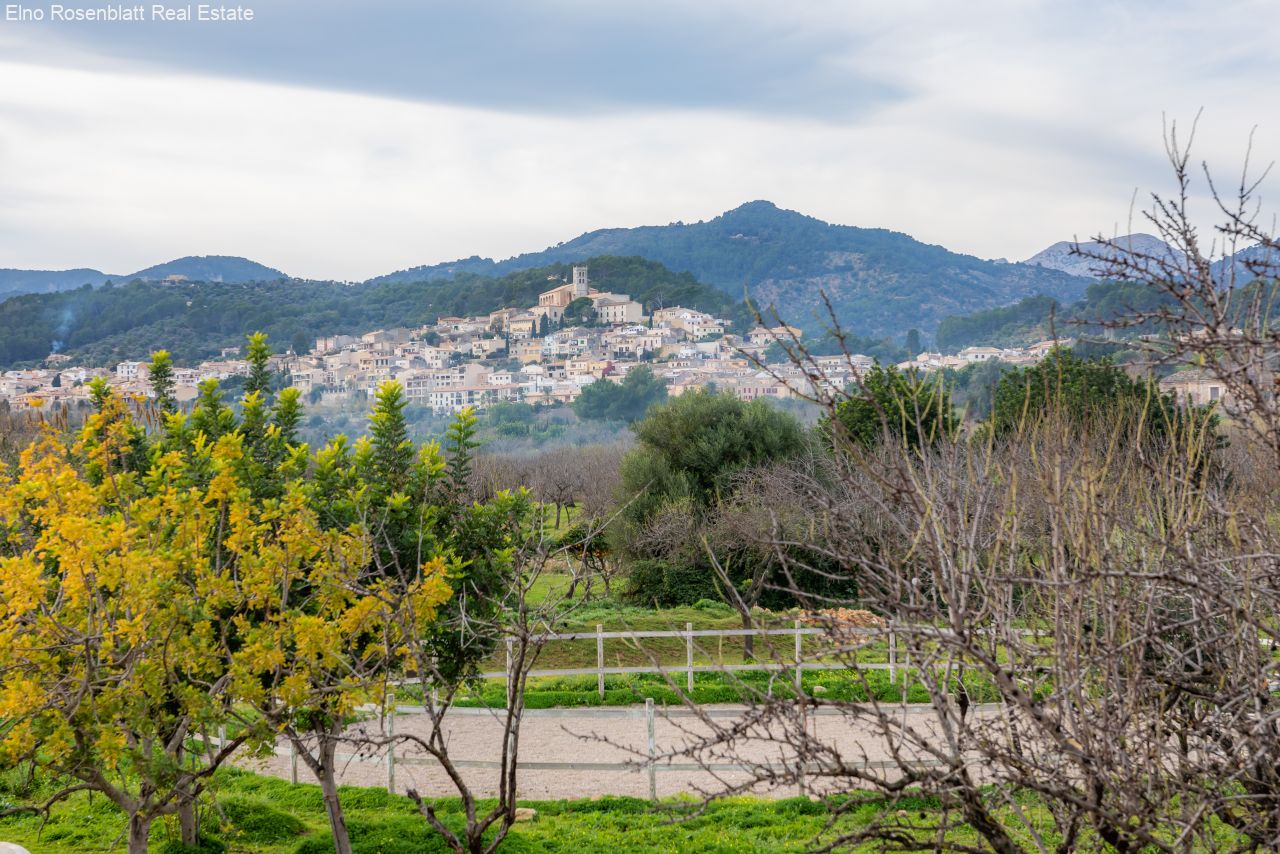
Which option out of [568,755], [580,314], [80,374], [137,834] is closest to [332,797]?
[137,834]

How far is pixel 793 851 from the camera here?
866 centimetres

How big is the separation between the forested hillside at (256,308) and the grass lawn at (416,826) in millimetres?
110975

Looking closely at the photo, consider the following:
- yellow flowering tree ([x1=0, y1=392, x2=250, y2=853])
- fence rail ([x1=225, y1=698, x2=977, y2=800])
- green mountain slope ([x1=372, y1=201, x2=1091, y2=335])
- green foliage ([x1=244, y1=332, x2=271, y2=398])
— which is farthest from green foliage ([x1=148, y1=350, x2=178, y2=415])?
green mountain slope ([x1=372, y1=201, x2=1091, y2=335])

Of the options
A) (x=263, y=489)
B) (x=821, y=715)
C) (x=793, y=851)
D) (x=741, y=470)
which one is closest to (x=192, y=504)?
(x=263, y=489)

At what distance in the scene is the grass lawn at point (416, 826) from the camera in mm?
9258

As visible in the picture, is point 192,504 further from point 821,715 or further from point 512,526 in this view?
point 821,715

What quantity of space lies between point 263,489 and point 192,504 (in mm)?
1465

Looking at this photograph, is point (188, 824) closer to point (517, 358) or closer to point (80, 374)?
point (80, 374)

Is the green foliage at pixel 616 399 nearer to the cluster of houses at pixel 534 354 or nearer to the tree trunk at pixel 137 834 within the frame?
the cluster of houses at pixel 534 354

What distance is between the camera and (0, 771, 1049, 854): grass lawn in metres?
9.26

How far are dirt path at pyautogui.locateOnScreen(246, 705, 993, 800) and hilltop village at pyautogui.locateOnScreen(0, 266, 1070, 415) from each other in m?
84.0

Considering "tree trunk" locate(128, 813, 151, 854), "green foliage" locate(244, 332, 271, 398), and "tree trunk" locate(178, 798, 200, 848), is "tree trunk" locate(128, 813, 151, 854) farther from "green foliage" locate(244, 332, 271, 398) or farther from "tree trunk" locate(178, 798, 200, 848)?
"green foliage" locate(244, 332, 271, 398)

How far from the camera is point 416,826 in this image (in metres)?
9.83

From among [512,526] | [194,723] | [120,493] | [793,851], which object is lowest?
[793,851]
